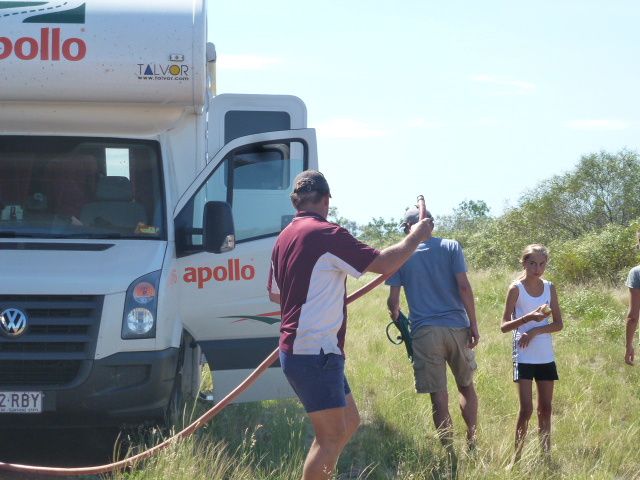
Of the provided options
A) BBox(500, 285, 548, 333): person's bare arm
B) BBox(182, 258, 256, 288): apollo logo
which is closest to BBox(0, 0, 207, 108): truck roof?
BBox(182, 258, 256, 288): apollo logo

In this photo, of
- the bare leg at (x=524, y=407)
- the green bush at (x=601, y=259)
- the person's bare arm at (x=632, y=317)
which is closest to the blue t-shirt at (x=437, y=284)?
the bare leg at (x=524, y=407)

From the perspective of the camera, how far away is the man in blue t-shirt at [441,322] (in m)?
7.42

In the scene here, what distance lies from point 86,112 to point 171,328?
1.66 metres

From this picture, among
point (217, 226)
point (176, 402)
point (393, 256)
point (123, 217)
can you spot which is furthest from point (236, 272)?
point (393, 256)

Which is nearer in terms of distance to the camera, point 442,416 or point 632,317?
point 442,416

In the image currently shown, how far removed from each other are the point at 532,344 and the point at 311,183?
101 inches

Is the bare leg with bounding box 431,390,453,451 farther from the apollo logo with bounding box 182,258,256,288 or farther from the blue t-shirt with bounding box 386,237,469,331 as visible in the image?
the apollo logo with bounding box 182,258,256,288

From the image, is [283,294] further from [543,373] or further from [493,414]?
[493,414]

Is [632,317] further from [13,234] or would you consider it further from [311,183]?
[13,234]

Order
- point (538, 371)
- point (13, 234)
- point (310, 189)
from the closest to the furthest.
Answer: point (310, 189) < point (538, 371) < point (13, 234)

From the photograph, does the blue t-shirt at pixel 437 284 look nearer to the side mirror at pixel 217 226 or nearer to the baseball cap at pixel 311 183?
the side mirror at pixel 217 226

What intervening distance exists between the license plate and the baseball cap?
2.48m

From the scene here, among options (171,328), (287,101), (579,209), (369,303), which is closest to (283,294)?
(171,328)

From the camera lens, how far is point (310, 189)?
5.51 metres
